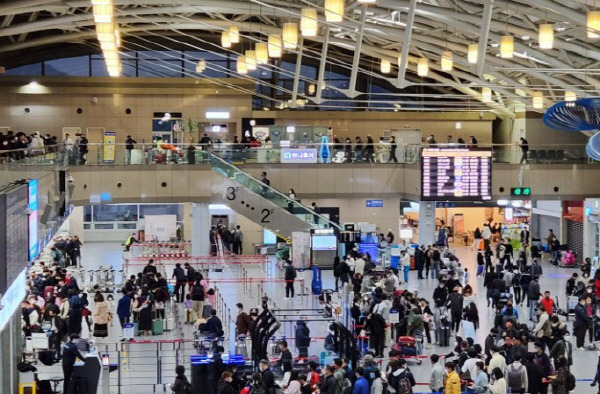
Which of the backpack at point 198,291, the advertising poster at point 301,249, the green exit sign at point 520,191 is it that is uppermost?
the green exit sign at point 520,191

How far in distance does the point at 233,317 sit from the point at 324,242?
1137 centimetres

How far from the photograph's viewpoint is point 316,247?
3969cm

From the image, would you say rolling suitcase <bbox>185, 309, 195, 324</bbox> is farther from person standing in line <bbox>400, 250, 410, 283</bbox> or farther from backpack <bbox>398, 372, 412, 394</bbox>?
backpack <bbox>398, 372, 412, 394</bbox>

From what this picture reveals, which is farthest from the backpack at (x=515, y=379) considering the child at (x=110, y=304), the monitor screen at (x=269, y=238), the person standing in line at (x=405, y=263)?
the monitor screen at (x=269, y=238)

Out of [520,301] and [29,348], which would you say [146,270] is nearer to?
[29,348]

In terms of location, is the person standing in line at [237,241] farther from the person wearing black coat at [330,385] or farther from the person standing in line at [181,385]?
the person wearing black coat at [330,385]

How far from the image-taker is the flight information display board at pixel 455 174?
39.8 metres

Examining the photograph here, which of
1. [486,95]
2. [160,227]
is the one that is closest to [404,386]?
[160,227]

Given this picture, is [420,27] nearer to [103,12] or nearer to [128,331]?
[103,12]

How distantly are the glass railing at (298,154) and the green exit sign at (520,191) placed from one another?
3.22 feet

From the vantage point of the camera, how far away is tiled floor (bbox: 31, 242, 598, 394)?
21.8 metres

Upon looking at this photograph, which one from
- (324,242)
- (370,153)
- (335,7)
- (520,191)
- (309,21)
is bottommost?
(324,242)

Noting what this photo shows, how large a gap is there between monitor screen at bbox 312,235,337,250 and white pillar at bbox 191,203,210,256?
4748 millimetres

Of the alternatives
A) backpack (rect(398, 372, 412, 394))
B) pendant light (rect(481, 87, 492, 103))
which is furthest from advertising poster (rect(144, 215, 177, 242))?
backpack (rect(398, 372, 412, 394))
